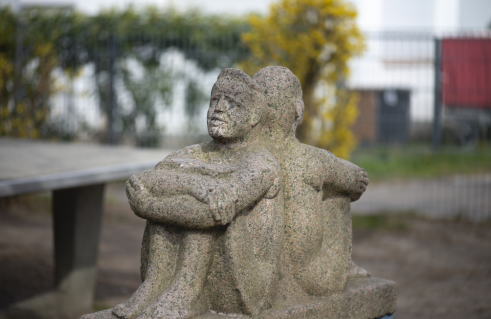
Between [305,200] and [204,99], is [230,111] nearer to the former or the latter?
[305,200]

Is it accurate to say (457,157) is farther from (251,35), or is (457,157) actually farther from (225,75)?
(225,75)

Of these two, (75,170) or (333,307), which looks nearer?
(333,307)

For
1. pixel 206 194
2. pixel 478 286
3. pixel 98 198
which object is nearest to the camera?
pixel 206 194

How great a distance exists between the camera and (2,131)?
901 centimetres

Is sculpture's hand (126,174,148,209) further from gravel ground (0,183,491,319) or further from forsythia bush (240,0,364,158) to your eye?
forsythia bush (240,0,364,158)

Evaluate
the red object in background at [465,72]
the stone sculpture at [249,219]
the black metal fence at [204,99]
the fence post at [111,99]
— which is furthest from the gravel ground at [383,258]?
the stone sculpture at [249,219]

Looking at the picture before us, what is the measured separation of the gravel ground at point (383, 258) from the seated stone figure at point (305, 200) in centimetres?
250

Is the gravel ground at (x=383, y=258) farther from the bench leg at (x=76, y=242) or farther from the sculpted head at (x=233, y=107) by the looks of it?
the sculpted head at (x=233, y=107)

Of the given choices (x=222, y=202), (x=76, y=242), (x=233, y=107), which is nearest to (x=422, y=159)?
(x=76, y=242)

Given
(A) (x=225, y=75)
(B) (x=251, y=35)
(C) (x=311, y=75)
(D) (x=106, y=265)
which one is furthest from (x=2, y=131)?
(A) (x=225, y=75)

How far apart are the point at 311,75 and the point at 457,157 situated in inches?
119

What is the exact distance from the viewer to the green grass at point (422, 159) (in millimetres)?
8945

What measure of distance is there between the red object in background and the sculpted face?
6.76 m

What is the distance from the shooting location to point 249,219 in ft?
8.59
